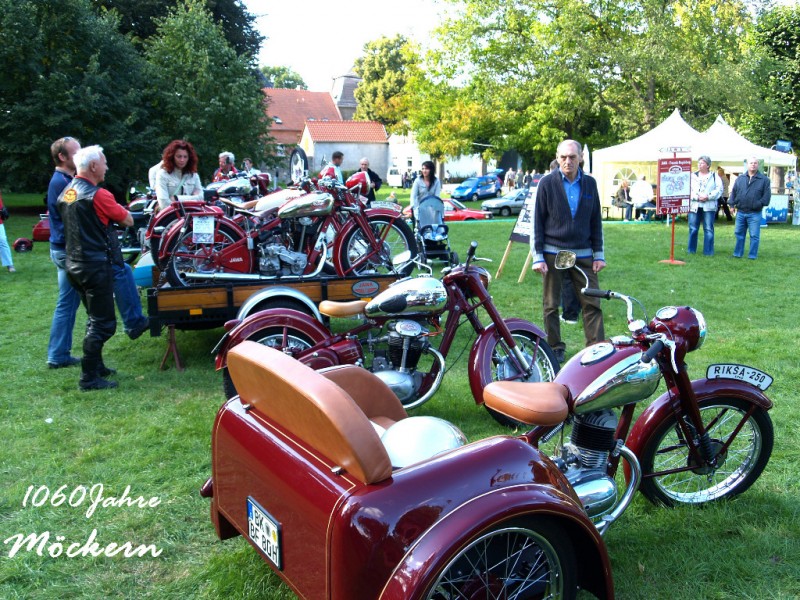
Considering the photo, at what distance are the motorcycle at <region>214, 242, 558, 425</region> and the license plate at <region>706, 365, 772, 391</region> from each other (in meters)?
1.42

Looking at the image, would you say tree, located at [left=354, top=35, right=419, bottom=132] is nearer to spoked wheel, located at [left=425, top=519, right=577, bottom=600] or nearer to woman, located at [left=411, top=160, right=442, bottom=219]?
woman, located at [left=411, top=160, right=442, bottom=219]

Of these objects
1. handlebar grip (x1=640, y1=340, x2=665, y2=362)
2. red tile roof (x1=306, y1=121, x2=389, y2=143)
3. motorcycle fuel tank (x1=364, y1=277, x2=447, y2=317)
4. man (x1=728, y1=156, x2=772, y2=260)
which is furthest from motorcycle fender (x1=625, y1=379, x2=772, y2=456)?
red tile roof (x1=306, y1=121, x2=389, y2=143)

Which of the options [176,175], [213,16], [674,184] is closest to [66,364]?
[176,175]

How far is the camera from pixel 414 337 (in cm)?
443

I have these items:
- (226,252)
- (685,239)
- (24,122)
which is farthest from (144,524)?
(24,122)

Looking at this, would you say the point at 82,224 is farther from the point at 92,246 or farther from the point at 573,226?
the point at 573,226

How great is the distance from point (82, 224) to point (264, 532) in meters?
3.71

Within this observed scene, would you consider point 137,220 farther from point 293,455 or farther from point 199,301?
point 293,455

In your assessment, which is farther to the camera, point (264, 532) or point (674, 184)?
point (674, 184)

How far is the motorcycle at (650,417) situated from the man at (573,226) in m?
2.13

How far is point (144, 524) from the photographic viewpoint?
347 cm

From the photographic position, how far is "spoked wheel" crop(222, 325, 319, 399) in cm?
480

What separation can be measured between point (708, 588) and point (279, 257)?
192 inches

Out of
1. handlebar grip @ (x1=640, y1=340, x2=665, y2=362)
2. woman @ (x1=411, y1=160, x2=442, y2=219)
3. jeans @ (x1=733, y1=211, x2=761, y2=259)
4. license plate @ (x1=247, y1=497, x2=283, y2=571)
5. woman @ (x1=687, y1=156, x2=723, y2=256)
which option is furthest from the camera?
woman @ (x1=687, y1=156, x2=723, y2=256)
